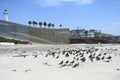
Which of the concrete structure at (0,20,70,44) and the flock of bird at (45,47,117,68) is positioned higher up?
the concrete structure at (0,20,70,44)

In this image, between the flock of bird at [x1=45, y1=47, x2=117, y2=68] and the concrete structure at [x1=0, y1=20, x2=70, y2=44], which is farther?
the concrete structure at [x1=0, y1=20, x2=70, y2=44]

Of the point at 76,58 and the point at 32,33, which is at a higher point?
the point at 32,33

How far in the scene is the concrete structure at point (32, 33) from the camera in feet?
199

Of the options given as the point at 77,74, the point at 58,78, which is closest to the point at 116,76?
the point at 77,74

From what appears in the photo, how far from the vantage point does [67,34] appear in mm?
77250

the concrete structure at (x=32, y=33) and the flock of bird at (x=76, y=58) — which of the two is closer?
the flock of bird at (x=76, y=58)

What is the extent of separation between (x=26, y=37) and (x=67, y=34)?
1762 centimetres

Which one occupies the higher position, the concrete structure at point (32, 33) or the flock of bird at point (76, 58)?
the concrete structure at point (32, 33)

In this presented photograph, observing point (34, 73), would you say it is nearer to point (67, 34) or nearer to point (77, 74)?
point (77, 74)

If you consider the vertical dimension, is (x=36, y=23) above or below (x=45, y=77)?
above

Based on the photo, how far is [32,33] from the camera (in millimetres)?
65875

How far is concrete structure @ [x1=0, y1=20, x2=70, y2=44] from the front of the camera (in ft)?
199

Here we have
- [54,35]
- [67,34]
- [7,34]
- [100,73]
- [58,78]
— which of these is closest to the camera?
[58,78]

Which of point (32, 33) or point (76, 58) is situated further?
point (32, 33)
